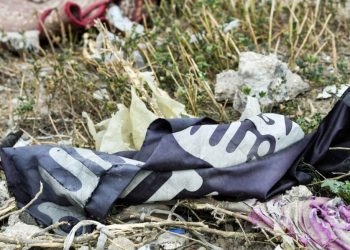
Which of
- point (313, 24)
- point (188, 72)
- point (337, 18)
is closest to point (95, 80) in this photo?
point (188, 72)

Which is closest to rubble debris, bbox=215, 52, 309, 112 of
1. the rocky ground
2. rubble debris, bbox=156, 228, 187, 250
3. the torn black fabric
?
the rocky ground

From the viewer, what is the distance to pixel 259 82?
2912 mm

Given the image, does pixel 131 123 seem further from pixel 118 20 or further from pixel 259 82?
pixel 118 20

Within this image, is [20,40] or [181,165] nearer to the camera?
[181,165]

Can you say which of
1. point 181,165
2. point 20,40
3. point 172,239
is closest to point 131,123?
point 181,165

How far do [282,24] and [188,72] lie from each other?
857mm

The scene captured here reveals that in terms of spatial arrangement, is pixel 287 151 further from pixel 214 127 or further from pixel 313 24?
pixel 313 24

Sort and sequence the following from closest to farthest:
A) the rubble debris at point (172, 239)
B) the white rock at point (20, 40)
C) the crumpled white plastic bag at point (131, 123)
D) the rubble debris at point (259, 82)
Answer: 1. the rubble debris at point (172, 239)
2. the crumpled white plastic bag at point (131, 123)
3. the rubble debris at point (259, 82)
4. the white rock at point (20, 40)

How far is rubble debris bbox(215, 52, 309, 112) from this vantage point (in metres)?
2.86

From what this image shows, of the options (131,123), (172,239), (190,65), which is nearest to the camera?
(172,239)

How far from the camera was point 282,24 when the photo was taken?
3691 millimetres

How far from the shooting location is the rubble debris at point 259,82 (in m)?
2.86

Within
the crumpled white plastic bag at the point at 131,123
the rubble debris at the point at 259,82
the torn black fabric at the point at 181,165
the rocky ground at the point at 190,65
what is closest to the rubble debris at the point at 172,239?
the torn black fabric at the point at 181,165

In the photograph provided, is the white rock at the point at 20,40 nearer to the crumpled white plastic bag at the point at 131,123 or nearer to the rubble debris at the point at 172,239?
the crumpled white plastic bag at the point at 131,123
